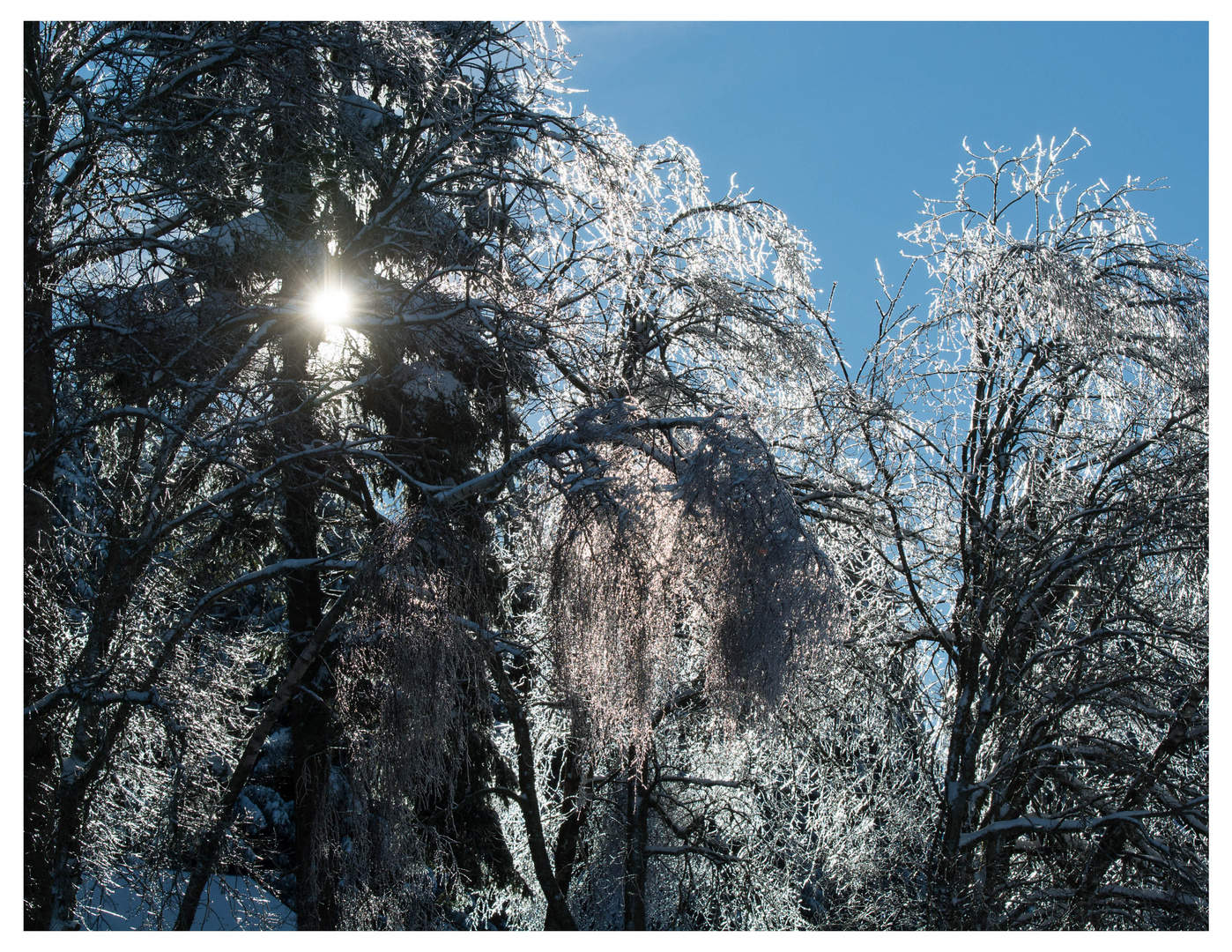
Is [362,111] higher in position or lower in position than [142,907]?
higher

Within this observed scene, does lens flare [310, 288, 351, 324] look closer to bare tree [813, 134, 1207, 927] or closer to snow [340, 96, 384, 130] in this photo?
snow [340, 96, 384, 130]

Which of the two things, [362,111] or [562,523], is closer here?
[562,523]

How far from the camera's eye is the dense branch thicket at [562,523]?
19.3ft

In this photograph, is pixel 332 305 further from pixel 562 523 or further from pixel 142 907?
pixel 142 907

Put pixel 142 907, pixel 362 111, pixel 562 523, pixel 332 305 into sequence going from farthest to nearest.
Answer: pixel 362 111
pixel 332 305
pixel 142 907
pixel 562 523

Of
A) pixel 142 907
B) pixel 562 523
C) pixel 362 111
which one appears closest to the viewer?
pixel 562 523

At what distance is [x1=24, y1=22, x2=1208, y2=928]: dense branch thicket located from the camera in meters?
5.89

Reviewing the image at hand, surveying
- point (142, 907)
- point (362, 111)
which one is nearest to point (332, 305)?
point (362, 111)

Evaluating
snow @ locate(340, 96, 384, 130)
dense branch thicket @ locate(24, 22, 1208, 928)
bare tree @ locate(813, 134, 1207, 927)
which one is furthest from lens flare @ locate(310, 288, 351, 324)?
bare tree @ locate(813, 134, 1207, 927)

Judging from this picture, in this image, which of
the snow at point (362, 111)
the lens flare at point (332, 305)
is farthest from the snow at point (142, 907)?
the snow at point (362, 111)

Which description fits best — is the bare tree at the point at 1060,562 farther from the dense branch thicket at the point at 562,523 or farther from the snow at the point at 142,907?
the snow at the point at 142,907

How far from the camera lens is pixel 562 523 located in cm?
595

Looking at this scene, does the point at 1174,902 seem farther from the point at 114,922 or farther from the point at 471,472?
the point at 114,922

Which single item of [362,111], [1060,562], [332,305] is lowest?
[1060,562]
